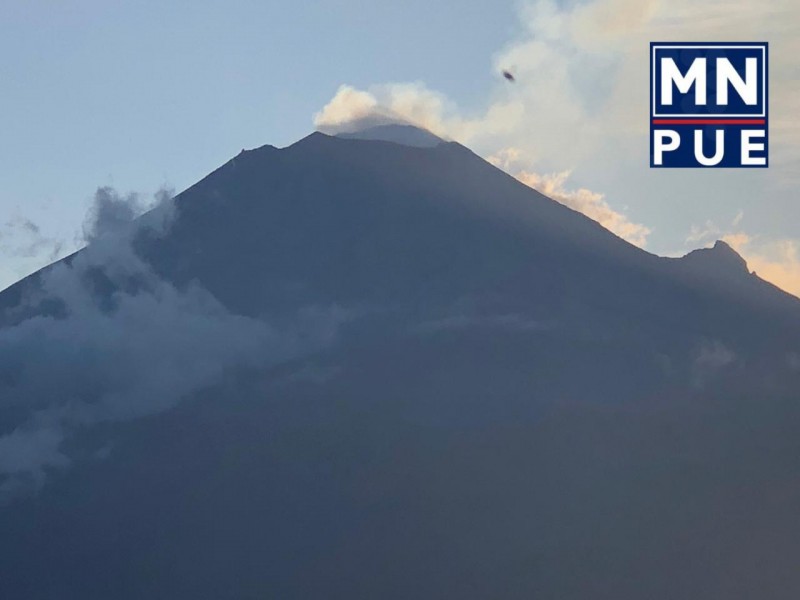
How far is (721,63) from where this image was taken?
78.5m

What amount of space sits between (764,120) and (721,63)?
3.76 metres

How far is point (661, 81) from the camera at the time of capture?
77875mm

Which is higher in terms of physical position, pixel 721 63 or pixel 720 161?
pixel 721 63

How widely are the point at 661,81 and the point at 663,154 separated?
14.0 ft

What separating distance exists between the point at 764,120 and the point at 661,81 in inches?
235

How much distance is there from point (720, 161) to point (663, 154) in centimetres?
308

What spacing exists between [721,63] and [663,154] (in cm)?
560

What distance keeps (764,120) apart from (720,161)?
313 cm

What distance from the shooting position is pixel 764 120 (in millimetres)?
78812
